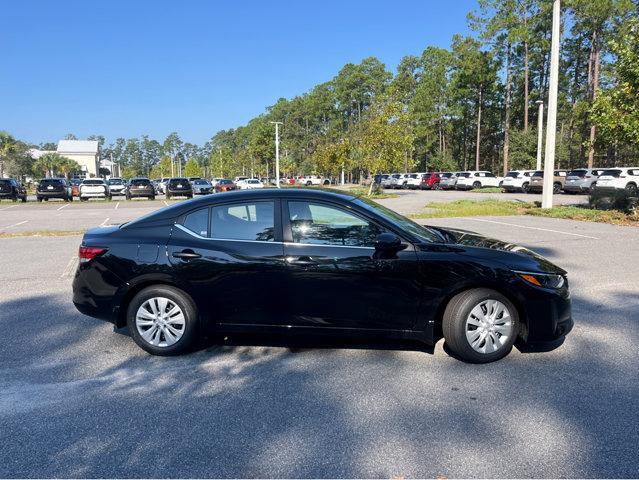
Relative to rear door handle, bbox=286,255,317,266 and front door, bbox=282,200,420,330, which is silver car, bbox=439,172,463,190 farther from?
rear door handle, bbox=286,255,317,266

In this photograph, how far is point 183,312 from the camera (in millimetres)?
4355

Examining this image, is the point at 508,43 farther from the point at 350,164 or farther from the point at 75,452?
the point at 75,452

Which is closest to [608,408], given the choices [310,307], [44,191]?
[310,307]

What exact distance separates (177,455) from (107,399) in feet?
3.42

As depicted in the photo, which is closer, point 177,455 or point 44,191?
point 177,455

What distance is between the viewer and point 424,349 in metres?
4.55

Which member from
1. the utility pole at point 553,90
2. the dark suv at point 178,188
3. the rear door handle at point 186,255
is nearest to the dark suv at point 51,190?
the dark suv at point 178,188

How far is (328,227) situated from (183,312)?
5.01 ft

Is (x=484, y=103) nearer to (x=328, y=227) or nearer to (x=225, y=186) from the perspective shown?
(x=225, y=186)

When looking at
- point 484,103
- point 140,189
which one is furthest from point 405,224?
point 484,103

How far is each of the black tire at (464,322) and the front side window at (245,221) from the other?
171cm

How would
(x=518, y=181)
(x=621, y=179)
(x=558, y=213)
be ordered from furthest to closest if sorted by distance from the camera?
(x=518, y=181) → (x=621, y=179) → (x=558, y=213)

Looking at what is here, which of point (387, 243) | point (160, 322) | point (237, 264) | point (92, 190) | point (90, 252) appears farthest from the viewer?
point (92, 190)

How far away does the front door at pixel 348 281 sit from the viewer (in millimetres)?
4133
